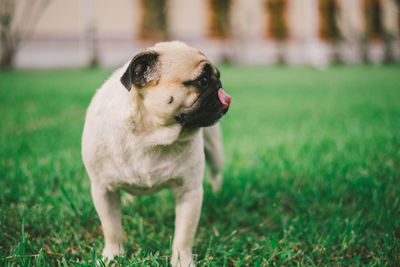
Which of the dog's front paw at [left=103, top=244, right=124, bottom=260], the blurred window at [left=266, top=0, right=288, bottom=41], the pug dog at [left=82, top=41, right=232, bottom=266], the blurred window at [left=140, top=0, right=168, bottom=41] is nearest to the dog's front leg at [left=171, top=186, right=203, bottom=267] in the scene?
the pug dog at [left=82, top=41, right=232, bottom=266]

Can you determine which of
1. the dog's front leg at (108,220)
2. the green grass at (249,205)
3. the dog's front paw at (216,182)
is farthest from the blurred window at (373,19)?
the dog's front leg at (108,220)

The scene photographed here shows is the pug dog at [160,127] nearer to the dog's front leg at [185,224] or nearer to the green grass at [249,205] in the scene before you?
the dog's front leg at [185,224]

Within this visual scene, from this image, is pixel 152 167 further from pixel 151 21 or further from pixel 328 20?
pixel 328 20

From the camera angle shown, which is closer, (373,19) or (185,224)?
(185,224)

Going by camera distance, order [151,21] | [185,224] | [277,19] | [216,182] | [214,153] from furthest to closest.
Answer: [277,19], [151,21], [216,182], [214,153], [185,224]

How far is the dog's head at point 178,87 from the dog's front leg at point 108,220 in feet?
1.77

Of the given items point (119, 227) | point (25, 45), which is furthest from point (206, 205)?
point (25, 45)

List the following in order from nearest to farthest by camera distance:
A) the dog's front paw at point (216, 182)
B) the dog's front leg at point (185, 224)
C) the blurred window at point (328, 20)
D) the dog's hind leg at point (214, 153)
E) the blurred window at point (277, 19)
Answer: the dog's front leg at point (185, 224) → the dog's hind leg at point (214, 153) → the dog's front paw at point (216, 182) → the blurred window at point (277, 19) → the blurred window at point (328, 20)

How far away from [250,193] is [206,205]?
381 millimetres

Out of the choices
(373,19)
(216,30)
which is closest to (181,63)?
(216,30)

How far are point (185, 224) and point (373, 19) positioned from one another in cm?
2516

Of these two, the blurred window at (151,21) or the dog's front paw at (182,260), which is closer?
the dog's front paw at (182,260)

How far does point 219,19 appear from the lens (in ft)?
70.7

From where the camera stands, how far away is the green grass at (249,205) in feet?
6.40
